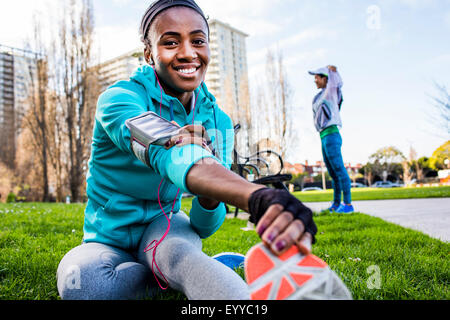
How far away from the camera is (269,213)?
79 centimetres

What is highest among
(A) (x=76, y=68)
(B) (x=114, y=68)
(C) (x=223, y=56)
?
(C) (x=223, y=56)

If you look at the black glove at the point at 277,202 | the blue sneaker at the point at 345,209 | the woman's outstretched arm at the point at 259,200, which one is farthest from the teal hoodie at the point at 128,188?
the blue sneaker at the point at 345,209

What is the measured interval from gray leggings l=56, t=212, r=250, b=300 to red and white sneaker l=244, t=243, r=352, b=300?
33 centimetres

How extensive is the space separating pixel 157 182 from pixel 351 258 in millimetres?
1539

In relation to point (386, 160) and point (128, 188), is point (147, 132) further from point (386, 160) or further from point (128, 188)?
point (386, 160)

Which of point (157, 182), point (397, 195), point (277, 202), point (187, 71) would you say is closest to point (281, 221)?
point (277, 202)

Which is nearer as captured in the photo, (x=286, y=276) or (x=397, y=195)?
(x=286, y=276)

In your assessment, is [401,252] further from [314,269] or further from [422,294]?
[314,269]

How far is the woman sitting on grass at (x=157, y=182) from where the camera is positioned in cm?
112

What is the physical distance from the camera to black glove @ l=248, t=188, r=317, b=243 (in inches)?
31.9

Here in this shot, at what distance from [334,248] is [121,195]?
1861 millimetres

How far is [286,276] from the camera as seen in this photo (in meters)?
0.82

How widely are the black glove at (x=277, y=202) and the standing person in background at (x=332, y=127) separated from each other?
15.5 ft
